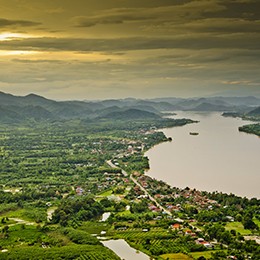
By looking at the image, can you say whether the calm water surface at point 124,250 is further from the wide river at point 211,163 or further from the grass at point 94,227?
the wide river at point 211,163

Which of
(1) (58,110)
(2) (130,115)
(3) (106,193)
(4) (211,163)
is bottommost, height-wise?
(1) (58,110)

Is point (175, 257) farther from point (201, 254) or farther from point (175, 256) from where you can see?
point (201, 254)

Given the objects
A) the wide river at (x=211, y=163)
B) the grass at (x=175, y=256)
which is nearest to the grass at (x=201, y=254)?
the grass at (x=175, y=256)

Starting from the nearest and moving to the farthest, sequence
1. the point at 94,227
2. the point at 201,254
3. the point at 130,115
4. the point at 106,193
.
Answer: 1. the point at 201,254
2. the point at 94,227
3. the point at 106,193
4. the point at 130,115

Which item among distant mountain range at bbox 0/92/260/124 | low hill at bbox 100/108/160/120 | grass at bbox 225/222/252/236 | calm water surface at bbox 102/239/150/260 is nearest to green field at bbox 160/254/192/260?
calm water surface at bbox 102/239/150/260

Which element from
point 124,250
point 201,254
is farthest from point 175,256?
point 124,250

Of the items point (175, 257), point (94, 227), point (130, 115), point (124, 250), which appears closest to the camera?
point (175, 257)
